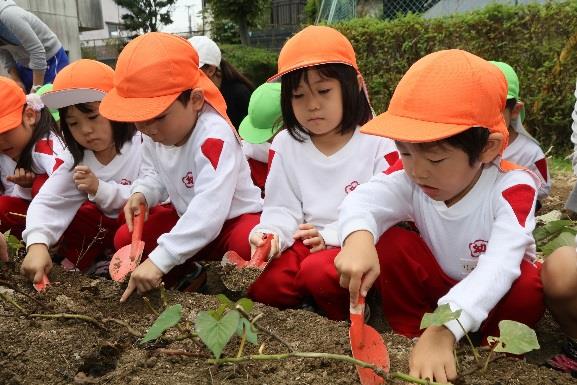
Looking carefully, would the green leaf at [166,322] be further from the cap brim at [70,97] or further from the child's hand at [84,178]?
the cap brim at [70,97]

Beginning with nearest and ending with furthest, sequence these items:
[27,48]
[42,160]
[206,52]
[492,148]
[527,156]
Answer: [492,148] < [527,156] < [42,160] < [206,52] < [27,48]

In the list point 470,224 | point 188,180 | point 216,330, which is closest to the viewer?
point 216,330

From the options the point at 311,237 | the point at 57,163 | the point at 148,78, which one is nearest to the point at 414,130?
the point at 311,237

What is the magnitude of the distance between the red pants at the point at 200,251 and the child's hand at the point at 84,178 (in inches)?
9.1

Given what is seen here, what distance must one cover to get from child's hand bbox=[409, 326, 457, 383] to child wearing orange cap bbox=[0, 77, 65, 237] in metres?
2.03

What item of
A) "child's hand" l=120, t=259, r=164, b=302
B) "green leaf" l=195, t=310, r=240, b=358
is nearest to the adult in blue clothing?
"child's hand" l=120, t=259, r=164, b=302

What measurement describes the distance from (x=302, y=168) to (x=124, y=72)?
28.8 inches

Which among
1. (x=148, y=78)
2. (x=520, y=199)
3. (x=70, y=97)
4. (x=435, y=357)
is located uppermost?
(x=148, y=78)

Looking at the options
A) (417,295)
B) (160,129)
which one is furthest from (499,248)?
(160,129)

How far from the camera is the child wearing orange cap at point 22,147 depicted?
2.76 meters

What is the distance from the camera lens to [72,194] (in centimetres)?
260

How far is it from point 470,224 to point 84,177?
1604 millimetres

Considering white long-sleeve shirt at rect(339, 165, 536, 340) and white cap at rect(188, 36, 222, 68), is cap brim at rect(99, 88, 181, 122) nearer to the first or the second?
white long-sleeve shirt at rect(339, 165, 536, 340)

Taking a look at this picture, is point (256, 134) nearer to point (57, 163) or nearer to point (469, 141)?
point (57, 163)
